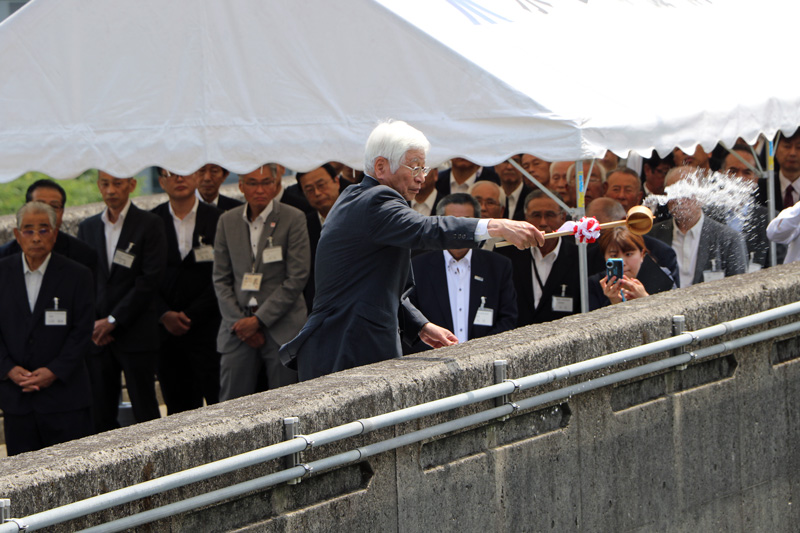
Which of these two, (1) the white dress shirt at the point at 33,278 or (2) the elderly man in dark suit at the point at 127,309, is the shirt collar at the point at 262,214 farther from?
(1) the white dress shirt at the point at 33,278

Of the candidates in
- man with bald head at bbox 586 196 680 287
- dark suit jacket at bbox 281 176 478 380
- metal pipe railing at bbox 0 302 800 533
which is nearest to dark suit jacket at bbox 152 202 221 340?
man with bald head at bbox 586 196 680 287

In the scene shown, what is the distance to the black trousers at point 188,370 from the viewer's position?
813 centimetres

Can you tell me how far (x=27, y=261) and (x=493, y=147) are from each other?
9.02 feet

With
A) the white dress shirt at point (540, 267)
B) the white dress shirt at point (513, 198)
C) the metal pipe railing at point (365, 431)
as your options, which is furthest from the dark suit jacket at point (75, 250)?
the metal pipe railing at point (365, 431)

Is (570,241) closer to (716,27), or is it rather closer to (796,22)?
(716,27)

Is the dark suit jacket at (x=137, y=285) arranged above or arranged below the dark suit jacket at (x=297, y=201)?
below

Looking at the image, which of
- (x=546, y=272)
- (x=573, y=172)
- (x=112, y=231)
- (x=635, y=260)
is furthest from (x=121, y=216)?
(x=635, y=260)

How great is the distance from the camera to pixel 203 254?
816 cm

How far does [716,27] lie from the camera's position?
324 inches

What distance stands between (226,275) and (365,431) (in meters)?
4.10

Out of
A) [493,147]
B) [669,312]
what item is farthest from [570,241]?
[669,312]

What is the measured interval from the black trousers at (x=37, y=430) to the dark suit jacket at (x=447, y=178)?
3783 mm

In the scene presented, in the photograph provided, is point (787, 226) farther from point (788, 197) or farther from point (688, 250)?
point (788, 197)

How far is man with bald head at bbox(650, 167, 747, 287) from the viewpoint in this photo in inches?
286
